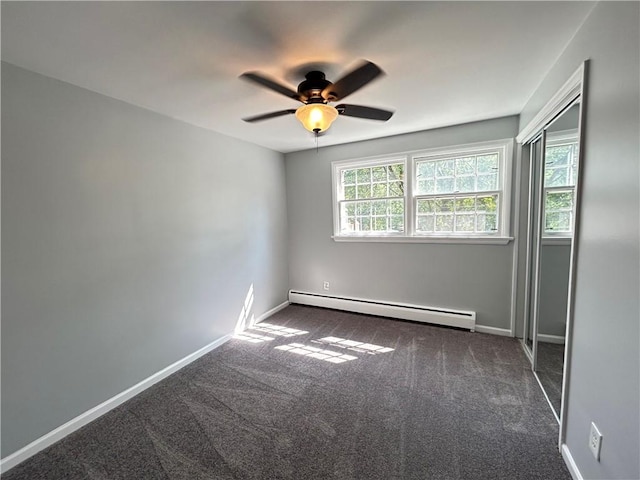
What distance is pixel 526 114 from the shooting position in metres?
2.54

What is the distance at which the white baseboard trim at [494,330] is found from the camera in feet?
10.1

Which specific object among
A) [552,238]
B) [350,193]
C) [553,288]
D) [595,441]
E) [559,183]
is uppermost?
[350,193]

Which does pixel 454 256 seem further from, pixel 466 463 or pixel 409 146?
pixel 466 463

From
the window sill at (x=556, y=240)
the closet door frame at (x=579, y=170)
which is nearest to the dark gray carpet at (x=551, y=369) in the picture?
the closet door frame at (x=579, y=170)

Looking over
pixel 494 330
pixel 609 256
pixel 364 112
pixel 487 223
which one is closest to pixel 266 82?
pixel 364 112

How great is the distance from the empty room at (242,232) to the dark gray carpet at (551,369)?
0.03m

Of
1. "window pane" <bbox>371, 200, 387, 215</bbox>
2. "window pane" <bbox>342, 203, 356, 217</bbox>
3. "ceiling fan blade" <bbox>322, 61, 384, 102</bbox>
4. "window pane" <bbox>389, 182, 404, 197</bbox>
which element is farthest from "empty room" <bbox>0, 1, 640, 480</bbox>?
"window pane" <bbox>342, 203, 356, 217</bbox>

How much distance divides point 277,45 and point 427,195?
250 centimetres

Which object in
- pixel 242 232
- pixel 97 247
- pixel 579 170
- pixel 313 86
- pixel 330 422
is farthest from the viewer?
pixel 242 232

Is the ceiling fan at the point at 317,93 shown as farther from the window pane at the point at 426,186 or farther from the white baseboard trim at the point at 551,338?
the white baseboard trim at the point at 551,338

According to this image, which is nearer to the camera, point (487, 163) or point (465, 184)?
point (487, 163)

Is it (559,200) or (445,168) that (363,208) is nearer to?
(445,168)

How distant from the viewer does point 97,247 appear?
201cm

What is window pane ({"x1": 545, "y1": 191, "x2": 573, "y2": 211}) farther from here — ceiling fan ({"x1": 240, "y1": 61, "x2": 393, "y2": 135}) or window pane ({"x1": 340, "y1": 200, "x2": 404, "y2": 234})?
window pane ({"x1": 340, "y1": 200, "x2": 404, "y2": 234})
